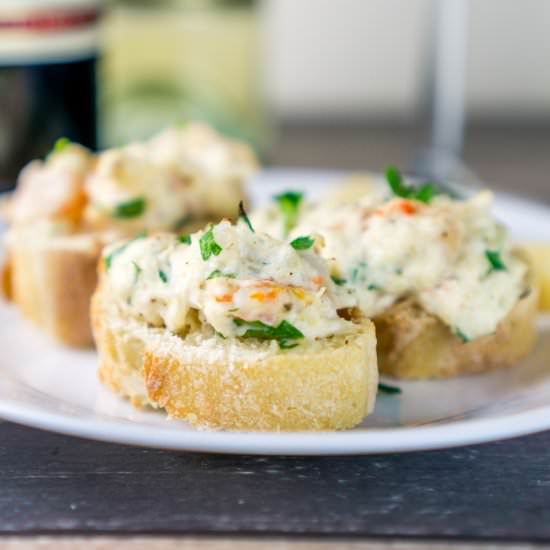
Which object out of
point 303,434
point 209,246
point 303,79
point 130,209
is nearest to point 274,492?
point 303,434

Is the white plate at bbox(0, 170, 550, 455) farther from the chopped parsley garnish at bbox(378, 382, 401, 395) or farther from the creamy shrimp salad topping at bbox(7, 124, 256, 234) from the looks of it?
the creamy shrimp salad topping at bbox(7, 124, 256, 234)

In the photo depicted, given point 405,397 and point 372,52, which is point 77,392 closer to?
point 405,397

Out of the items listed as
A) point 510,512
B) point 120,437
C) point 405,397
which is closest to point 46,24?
point 405,397

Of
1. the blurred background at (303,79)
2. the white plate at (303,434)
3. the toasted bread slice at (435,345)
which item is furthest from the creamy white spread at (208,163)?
the blurred background at (303,79)

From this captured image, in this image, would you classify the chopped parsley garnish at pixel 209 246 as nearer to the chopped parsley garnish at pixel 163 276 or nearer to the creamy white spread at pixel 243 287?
the creamy white spread at pixel 243 287

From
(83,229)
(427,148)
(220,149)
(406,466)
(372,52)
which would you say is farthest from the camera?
(372,52)

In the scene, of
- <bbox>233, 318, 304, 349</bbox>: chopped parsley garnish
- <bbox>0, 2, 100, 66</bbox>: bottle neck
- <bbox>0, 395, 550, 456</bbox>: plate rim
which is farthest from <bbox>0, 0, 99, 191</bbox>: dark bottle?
<bbox>0, 395, 550, 456</bbox>: plate rim

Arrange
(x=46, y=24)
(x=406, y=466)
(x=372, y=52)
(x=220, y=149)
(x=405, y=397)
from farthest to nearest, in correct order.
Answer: (x=372, y=52) → (x=46, y=24) → (x=220, y=149) → (x=405, y=397) → (x=406, y=466)
